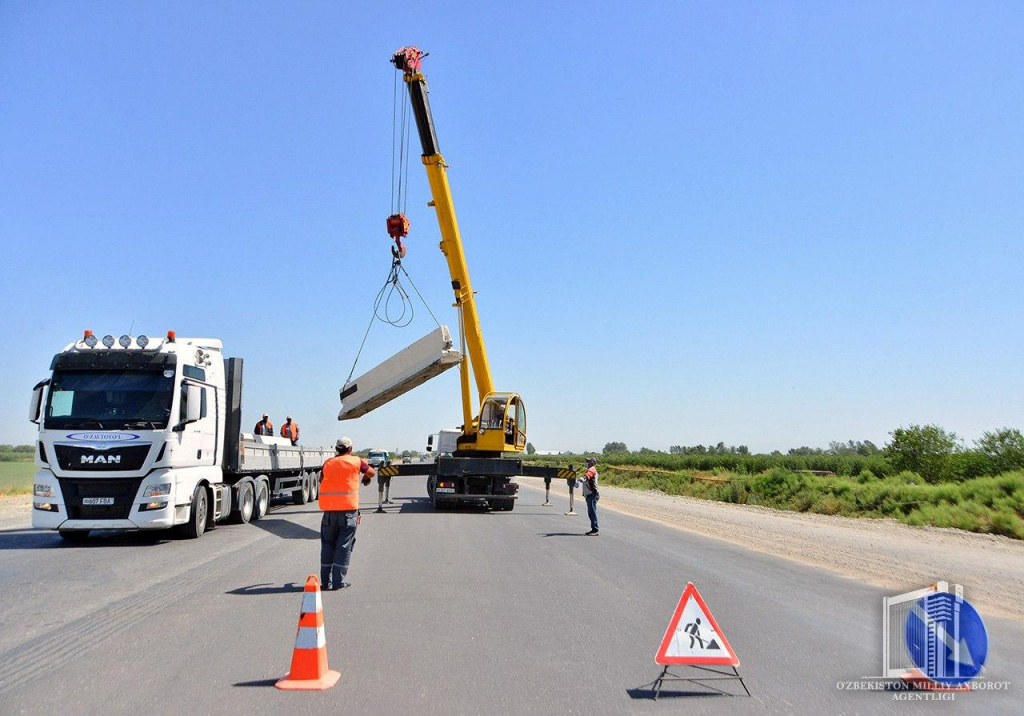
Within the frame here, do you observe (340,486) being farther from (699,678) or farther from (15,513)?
(15,513)

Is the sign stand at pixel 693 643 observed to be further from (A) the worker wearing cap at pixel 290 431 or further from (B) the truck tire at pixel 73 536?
(A) the worker wearing cap at pixel 290 431

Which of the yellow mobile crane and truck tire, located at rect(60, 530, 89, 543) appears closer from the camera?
truck tire, located at rect(60, 530, 89, 543)

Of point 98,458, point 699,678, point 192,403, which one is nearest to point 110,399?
point 98,458

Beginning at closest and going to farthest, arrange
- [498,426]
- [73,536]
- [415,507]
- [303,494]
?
[73,536] → [498,426] → [415,507] → [303,494]

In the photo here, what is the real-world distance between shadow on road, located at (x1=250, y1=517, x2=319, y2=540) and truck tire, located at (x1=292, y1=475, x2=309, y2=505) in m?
4.86

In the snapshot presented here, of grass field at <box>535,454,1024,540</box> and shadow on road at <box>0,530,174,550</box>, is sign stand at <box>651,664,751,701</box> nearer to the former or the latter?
shadow on road at <box>0,530,174,550</box>

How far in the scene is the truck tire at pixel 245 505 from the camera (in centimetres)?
1700

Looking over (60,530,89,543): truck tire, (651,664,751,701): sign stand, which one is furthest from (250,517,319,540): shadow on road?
(651,664,751,701): sign stand

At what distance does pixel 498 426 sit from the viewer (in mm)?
22203

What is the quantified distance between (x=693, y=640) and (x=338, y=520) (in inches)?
193

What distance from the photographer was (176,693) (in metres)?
5.16

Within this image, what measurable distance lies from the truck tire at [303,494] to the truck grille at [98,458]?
10951mm

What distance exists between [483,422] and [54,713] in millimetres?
17844

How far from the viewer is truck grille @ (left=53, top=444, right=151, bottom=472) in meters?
12.9
